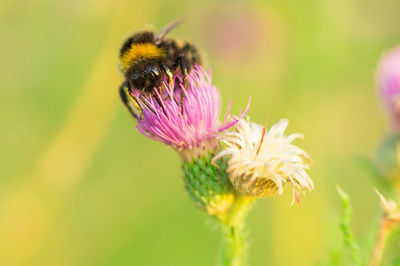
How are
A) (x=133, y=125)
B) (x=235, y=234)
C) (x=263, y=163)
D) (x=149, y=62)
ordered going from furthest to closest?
(x=133, y=125) < (x=149, y=62) < (x=235, y=234) < (x=263, y=163)

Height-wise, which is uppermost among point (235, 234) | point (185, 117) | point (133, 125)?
point (133, 125)

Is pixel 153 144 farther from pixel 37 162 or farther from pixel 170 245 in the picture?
pixel 37 162

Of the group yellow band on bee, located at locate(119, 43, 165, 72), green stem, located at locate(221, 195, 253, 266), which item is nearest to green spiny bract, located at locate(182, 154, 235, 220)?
green stem, located at locate(221, 195, 253, 266)

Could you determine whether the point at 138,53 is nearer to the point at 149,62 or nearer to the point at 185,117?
the point at 149,62

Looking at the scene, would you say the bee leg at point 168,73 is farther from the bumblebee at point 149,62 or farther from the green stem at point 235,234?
the green stem at point 235,234

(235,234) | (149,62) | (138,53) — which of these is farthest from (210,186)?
(138,53)

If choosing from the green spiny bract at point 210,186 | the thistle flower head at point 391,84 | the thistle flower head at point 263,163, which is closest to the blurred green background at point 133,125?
the thistle flower head at point 391,84

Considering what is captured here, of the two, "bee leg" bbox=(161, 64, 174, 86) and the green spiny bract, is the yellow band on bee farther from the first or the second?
the green spiny bract
